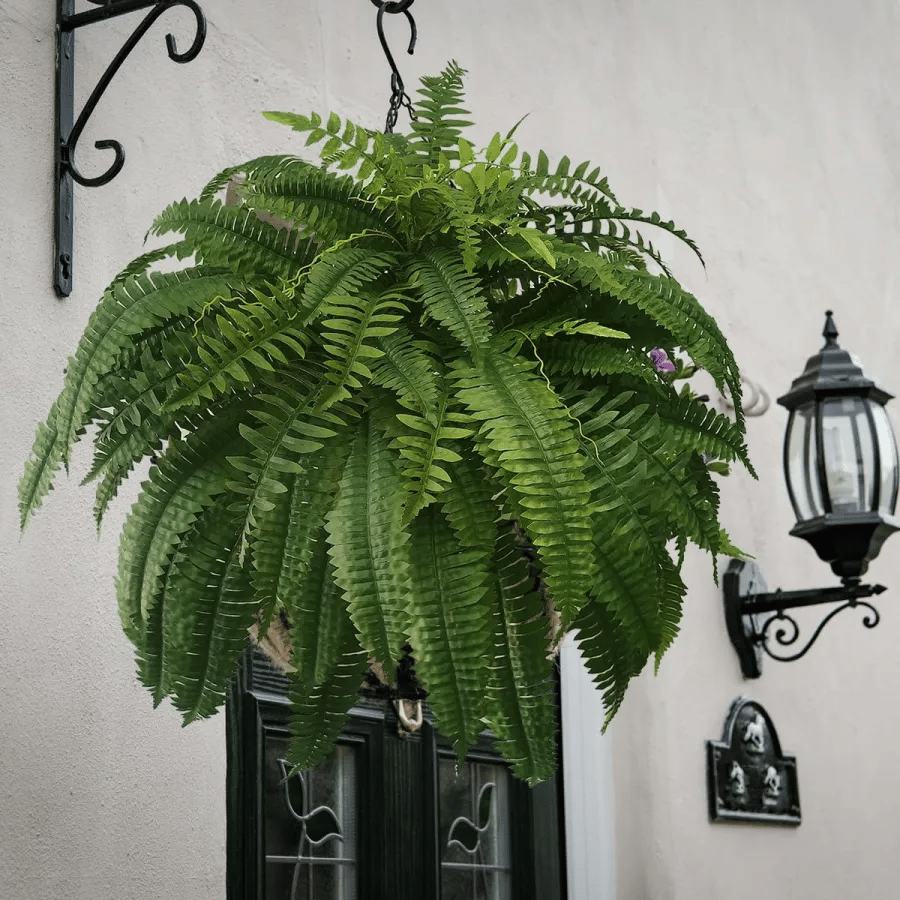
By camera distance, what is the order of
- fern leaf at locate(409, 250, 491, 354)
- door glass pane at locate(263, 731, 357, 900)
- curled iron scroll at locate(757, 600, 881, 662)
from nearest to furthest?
fern leaf at locate(409, 250, 491, 354)
door glass pane at locate(263, 731, 357, 900)
curled iron scroll at locate(757, 600, 881, 662)

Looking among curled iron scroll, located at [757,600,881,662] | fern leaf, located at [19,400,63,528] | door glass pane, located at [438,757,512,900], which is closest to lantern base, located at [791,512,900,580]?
curled iron scroll, located at [757,600,881,662]

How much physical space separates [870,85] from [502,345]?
3716mm

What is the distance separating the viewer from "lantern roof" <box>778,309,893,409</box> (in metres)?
2.71

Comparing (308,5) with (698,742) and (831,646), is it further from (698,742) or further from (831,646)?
(831,646)

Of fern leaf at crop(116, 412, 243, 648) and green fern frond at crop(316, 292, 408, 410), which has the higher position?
green fern frond at crop(316, 292, 408, 410)

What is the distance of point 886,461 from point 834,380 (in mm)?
212

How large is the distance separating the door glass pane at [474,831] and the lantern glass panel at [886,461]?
0.94 metres

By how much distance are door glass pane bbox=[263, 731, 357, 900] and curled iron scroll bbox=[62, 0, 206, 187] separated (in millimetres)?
905

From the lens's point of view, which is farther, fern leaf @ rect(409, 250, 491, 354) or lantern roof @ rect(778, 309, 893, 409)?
lantern roof @ rect(778, 309, 893, 409)

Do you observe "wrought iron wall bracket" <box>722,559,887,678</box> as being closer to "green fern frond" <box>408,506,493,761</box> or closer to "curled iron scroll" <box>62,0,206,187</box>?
"curled iron scroll" <box>62,0,206,187</box>

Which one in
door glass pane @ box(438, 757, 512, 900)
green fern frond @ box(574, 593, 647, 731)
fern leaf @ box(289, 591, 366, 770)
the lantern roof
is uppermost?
the lantern roof

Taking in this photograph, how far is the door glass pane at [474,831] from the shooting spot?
7.64 ft

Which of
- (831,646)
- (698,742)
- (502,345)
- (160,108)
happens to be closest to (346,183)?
(502,345)

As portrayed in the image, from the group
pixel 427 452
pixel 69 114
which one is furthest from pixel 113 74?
pixel 427 452
